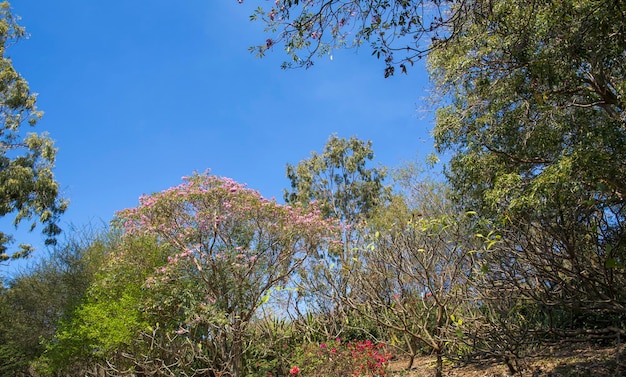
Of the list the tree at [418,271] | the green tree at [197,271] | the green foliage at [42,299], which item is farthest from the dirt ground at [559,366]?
the green foliage at [42,299]

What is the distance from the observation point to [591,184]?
4898 millimetres

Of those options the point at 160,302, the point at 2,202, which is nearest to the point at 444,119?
the point at 160,302

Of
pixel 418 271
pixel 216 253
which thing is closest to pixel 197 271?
pixel 216 253

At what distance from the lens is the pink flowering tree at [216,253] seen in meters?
8.84

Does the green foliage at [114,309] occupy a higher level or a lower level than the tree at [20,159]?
lower

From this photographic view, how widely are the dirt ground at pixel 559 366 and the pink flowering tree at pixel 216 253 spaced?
3.38m

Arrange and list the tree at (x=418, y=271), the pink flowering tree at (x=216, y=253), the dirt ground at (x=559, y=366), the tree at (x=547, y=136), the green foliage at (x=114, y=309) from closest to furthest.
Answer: the tree at (x=547, y=136) → the dirt ground at (x=559, y=366) → the tree at (x=418, y=271) → the pink flowering tree at (x=216, y=253) → the green foliage at (x=114, y=309)

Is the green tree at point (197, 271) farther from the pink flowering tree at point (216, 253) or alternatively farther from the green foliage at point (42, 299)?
the green foliage at point (42, 299)

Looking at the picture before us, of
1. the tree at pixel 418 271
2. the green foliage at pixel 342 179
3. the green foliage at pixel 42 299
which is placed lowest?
the tree at pixel 418 271

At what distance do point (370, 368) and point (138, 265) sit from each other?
556 cm

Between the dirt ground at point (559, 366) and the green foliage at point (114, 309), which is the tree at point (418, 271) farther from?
the green foliage at point (114, 309)

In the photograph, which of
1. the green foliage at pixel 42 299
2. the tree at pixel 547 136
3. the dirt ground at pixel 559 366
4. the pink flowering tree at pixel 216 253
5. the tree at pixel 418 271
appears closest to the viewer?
the tree at pixel 547 136

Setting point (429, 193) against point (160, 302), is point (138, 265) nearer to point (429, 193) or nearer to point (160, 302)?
point (160, 302)

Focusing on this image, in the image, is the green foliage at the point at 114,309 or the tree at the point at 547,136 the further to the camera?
the green foliage at the point at 114,309
